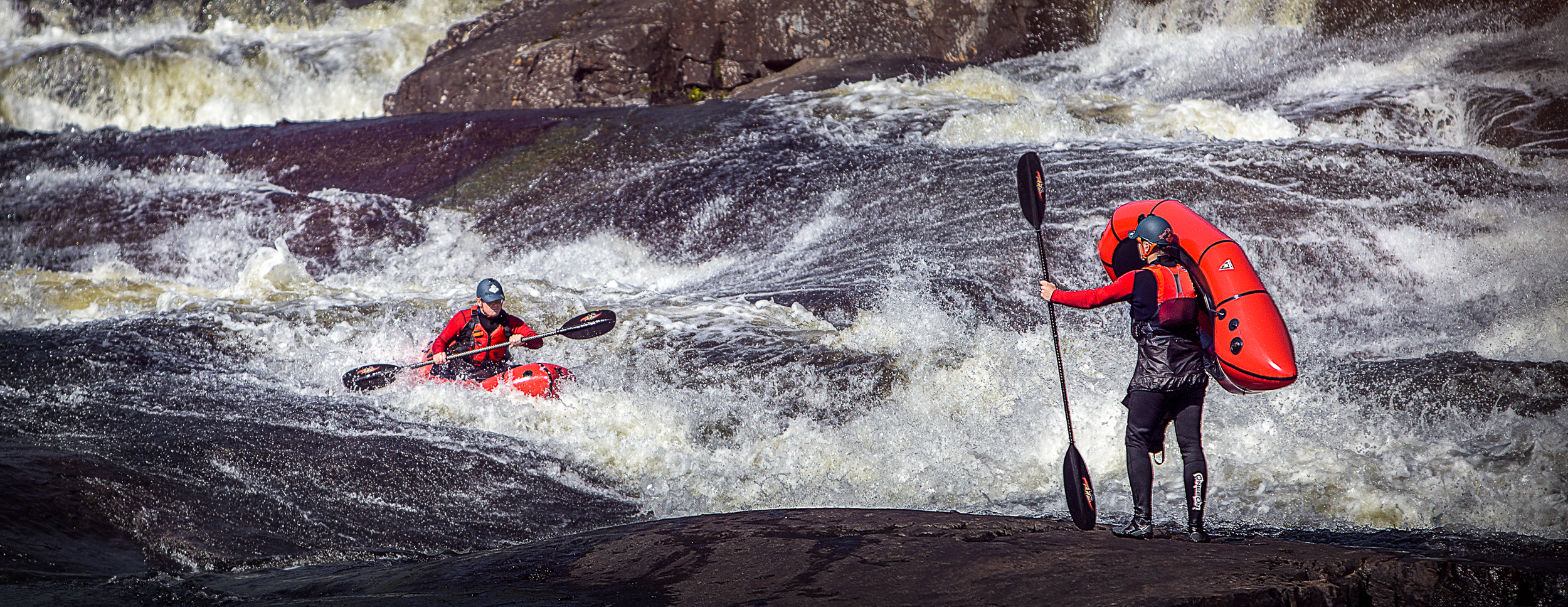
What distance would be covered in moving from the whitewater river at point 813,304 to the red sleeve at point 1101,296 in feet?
4.03

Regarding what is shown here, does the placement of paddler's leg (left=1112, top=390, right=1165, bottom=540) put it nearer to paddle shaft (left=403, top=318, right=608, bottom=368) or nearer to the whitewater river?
the whitewater river

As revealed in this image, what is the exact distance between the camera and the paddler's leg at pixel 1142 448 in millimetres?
3961

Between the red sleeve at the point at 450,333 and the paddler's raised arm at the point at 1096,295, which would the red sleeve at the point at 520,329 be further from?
the paddler's raised arm at the point at 1096,295

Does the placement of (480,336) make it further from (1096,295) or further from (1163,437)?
(1163,437)

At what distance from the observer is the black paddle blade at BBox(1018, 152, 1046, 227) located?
471 centimetres

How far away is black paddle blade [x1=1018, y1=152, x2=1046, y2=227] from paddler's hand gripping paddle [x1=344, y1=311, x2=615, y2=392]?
320 centimetres

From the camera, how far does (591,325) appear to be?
6.93 meters

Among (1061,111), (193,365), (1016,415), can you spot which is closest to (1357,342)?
(1016,415)

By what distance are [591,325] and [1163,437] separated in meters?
4.03

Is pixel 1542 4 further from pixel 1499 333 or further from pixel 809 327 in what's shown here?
pixel 809 327

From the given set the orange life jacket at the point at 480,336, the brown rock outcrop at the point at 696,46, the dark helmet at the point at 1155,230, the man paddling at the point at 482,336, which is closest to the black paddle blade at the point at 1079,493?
the dark helmet at the point at 1155,230

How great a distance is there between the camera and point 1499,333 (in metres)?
7.12

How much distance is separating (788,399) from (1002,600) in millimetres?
3226

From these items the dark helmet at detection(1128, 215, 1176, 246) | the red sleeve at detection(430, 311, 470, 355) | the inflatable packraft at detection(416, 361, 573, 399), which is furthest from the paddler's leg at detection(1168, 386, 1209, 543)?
the red sleeve at detection(430, 311, 470, 355)
